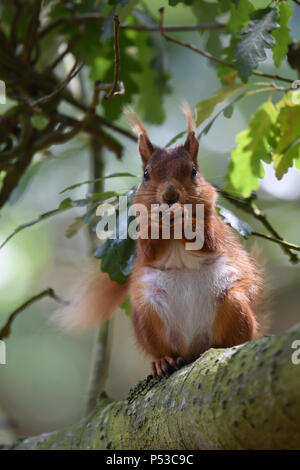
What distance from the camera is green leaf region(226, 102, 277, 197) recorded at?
1.59 meters

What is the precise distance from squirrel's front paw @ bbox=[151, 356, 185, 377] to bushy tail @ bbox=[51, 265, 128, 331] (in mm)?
457

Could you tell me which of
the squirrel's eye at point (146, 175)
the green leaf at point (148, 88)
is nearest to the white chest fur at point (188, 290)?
the squirrel's eye at point (146, 175)

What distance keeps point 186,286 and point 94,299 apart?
459 mm

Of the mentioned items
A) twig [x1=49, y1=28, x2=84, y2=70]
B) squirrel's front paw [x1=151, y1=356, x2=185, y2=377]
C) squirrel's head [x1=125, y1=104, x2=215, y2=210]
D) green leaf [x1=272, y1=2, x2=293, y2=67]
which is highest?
twig [x1=49, y1=28, x2=84, y2=70]

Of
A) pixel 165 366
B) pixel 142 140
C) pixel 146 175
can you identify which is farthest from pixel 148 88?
pixel 165 366

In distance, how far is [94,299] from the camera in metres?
1.86

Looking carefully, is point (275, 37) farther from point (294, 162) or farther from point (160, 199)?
point (160, 199)

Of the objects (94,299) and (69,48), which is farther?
(69,48)

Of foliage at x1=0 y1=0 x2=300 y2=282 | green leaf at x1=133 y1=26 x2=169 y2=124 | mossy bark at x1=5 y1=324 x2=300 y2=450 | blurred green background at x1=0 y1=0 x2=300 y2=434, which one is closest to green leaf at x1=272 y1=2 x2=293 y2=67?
foliage at x1=0 y1=0 x2=300 y2=282

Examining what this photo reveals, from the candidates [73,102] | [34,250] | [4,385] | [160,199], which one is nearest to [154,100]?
[73,102]

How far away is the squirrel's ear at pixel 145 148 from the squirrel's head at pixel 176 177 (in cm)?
3

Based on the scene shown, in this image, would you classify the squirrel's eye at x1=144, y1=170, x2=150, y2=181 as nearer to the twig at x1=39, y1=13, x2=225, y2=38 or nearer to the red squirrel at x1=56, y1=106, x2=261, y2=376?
the red squirrel at x1=56, y1=106, x2=261, y2=376

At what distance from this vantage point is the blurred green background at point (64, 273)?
3535 millimetres

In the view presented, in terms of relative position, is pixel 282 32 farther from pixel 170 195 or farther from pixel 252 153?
pixel 170 195
